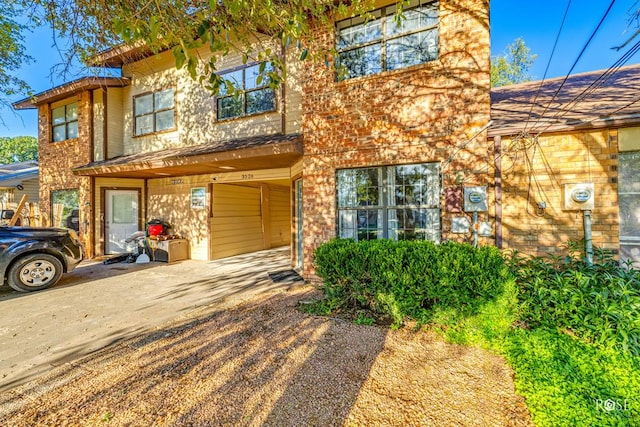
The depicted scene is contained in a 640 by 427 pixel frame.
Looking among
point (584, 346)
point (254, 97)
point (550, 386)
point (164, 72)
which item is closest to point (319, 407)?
point (550, 386)

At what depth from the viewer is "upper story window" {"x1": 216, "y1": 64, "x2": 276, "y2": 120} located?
7.56 metres

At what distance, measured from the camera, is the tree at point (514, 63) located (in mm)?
21930

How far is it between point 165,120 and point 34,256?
5101 millimetres

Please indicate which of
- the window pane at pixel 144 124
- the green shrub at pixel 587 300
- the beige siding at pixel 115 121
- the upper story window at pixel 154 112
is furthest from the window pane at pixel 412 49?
the beige siding at pixel 115 121

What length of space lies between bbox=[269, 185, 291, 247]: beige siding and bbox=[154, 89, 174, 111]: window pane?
432 cm

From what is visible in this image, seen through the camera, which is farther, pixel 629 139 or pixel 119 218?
pixel 119 218

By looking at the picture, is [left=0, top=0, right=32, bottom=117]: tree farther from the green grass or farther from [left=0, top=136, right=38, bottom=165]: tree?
[left=0, top=136, right=38, bottom=165]: tree

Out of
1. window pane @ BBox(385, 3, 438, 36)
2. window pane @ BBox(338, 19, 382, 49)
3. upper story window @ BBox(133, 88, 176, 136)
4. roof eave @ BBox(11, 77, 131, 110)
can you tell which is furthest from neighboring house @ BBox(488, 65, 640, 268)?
roof eave @ BBox(11, 77, 131, 110)

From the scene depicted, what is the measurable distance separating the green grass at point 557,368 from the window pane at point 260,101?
20.6 feet

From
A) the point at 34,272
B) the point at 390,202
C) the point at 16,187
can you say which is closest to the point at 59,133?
the point at 16,187

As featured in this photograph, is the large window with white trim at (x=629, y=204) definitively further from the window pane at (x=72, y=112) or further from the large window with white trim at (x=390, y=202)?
the window pane at (x=72, y=112)

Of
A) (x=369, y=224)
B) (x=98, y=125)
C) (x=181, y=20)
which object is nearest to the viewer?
(x=181, y=20)

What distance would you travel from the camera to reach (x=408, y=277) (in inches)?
148

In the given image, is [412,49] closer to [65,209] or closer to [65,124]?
[65,124]
